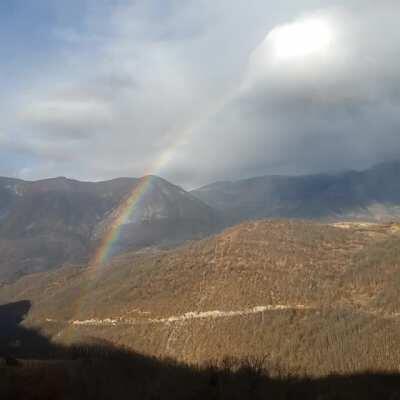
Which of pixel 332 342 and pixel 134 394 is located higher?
pixel 134 394

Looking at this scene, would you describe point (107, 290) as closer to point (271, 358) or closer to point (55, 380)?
point (271, 358)

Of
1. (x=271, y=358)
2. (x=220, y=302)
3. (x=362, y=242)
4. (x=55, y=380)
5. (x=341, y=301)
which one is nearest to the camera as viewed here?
(x=55, y=380)

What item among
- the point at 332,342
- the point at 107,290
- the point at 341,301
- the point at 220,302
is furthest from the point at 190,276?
the point at 332,342

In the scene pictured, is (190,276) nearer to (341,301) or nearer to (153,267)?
(153,267)

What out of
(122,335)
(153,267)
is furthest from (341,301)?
(153,267)

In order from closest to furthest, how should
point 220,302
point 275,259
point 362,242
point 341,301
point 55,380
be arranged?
point 55,380, point 341,301, point 220,302, point 275,259, point 362,242

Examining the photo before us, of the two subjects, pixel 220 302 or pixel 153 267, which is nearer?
pixel 220 302
